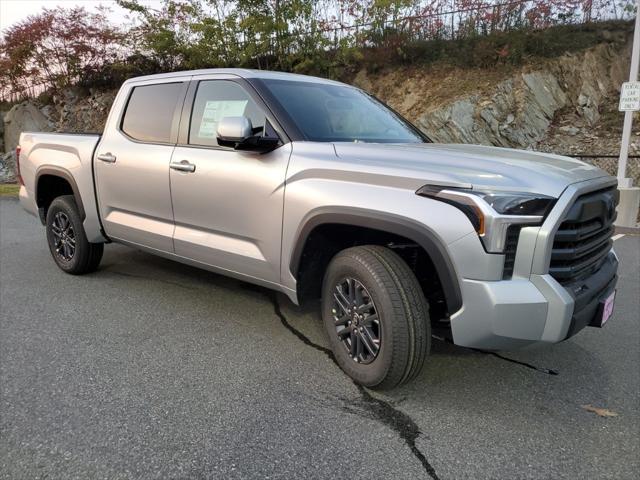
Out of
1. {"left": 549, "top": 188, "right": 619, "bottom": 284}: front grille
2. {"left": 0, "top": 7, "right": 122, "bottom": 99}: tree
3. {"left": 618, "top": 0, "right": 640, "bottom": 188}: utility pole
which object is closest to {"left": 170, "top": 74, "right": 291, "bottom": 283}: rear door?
{"left": 549, "top": 188, "right": 619, "bottom": 284}: front grille

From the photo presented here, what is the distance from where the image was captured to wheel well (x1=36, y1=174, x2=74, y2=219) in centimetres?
524

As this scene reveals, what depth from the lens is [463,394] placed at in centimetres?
291

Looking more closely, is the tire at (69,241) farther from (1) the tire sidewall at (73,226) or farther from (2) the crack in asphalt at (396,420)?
(2) the crack in asphalt at (396,420)

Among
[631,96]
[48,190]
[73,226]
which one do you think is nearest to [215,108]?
[73,226]

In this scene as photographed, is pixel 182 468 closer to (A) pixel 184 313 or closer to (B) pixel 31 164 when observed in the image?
(A) pixel 184 313

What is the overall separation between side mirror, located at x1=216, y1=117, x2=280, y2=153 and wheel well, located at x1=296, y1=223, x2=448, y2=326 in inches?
24.6

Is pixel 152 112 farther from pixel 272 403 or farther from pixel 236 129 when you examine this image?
pixel 272 403

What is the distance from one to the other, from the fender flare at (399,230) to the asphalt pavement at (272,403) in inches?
27.2

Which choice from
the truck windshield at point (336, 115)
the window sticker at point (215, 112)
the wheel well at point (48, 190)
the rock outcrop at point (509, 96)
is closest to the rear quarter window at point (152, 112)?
the window sticker at point (215, 112)

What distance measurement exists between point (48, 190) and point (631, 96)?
8.84 meters

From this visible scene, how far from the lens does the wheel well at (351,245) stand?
2924 millimetres

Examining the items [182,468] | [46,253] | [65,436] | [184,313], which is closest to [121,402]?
[65,436]

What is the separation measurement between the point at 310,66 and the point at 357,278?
13.7m

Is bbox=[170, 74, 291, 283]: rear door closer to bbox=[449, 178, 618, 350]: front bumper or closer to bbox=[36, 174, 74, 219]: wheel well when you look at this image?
bbox=[449, 178, 618, 350]: front bumper
